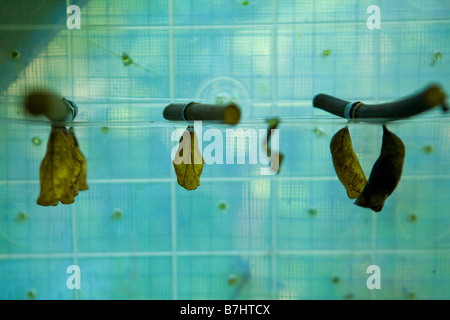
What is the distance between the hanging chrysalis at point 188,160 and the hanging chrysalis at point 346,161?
25.1 inches

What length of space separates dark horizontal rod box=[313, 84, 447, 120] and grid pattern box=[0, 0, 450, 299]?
1.04m

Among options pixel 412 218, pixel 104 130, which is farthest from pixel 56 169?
pixel 412 218

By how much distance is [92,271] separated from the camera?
2.69 metres

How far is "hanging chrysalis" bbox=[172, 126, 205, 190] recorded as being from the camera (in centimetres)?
161

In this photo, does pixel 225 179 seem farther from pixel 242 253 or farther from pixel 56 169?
pixel 56 169

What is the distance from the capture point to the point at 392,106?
3.85 ft

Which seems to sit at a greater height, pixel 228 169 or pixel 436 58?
pixel 436 58

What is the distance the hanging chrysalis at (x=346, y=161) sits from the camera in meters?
1.52

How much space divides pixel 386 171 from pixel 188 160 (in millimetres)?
866

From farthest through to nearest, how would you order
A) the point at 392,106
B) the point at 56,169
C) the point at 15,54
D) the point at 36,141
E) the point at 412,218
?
1. the point at 412,218
2. the point at 36,141
3. the point at 15,54
4. the point at 56,169
5. the point at 392,106

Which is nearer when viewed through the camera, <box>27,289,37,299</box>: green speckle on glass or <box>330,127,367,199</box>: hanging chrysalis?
<box>330,127,367,199</box>: hanging chrysalis

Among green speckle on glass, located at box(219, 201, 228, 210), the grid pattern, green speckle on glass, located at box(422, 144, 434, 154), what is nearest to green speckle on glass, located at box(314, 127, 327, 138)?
the grid pattern

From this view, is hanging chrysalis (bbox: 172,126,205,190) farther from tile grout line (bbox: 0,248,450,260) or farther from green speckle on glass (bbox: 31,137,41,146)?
green speckle on glass (bbox: 31,137,41,146)

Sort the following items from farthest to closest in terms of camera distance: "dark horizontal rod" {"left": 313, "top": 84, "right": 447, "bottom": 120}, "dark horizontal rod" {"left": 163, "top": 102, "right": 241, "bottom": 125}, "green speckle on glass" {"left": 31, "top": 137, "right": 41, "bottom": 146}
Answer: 1. "green speckle on glass" {"left": 31, "top": 137, "right": 41, "bottom": 146}
2. "dark horizontal rod" {"left": 163, "top": 102, "right": 241, "bottom": 125}
3. "dark horizontal rod" {"left": 313, "top": 84, "right": 447, "bottom": 120}
